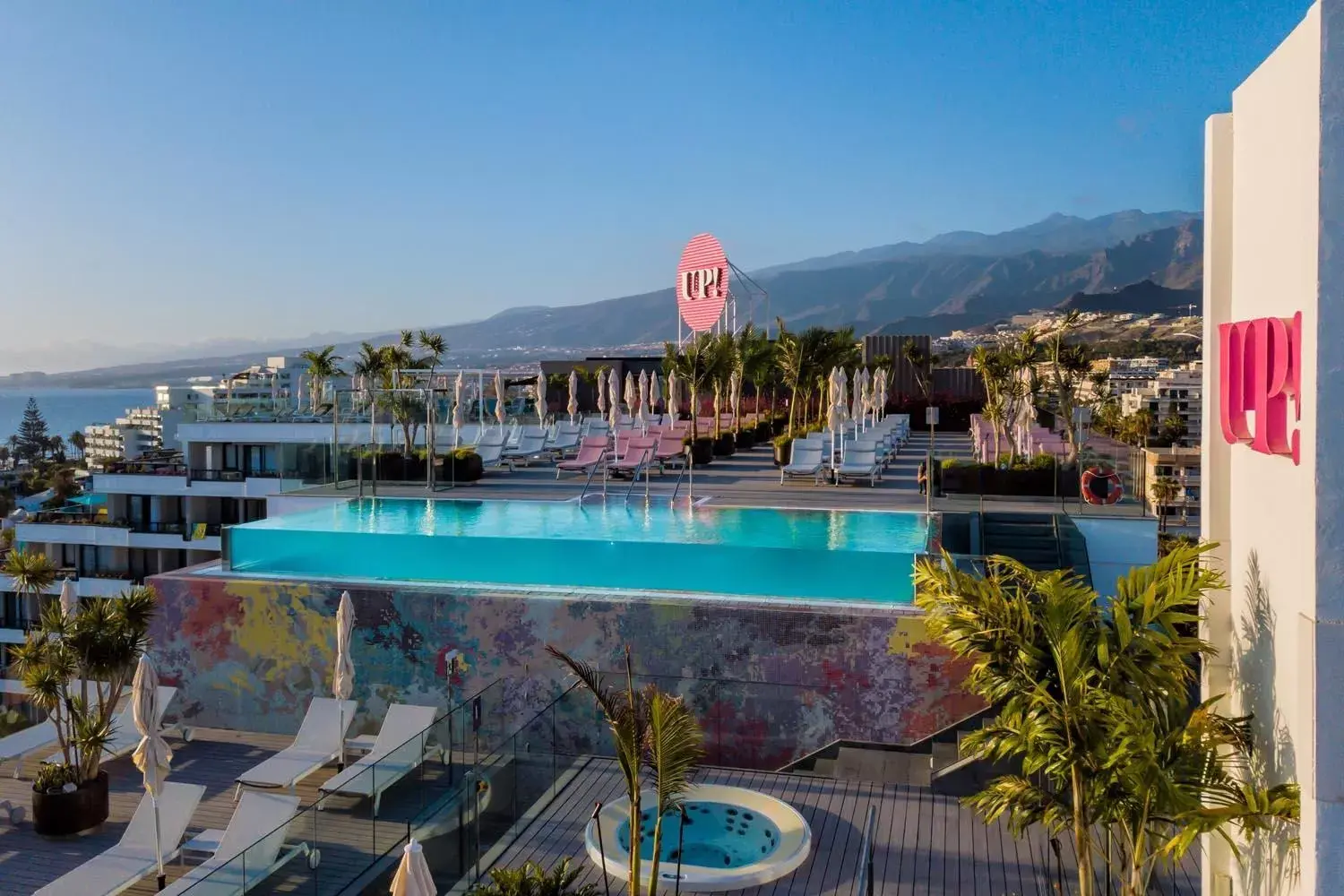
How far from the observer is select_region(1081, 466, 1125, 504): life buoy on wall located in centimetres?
1155

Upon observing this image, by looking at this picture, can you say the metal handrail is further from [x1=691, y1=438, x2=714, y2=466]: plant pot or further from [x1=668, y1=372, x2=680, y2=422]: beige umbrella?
[x1=668, y1=372, x2=680, y2=422]: beige umbrella

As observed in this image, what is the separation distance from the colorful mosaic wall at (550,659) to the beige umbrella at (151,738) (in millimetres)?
2768

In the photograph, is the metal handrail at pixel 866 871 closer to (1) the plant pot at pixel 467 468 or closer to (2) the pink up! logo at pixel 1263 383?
(2) the pink up! logo at pixel 1263 383

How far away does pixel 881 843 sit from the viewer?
7305 millimetres

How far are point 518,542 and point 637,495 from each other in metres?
3.92

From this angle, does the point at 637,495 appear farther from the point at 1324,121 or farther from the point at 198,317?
the point at 198,317

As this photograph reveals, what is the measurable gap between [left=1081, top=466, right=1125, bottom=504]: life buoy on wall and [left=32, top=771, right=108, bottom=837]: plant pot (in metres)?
10.0

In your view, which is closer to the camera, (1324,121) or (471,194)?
(1324,121)

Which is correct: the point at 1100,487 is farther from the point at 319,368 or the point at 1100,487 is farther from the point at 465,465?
the point at 319,368

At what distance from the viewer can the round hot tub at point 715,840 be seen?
6.62m

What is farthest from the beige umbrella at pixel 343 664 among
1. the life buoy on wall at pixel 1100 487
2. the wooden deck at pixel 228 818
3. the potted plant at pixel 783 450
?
the potted plant at pixel 783 450

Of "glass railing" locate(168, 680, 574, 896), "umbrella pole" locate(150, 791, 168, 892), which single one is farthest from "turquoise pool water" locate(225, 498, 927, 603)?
"umbrella pole" locate(150, 791, 168, 892)

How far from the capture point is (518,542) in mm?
10758

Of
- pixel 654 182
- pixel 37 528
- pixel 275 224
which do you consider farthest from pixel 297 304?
pixel 37 528
